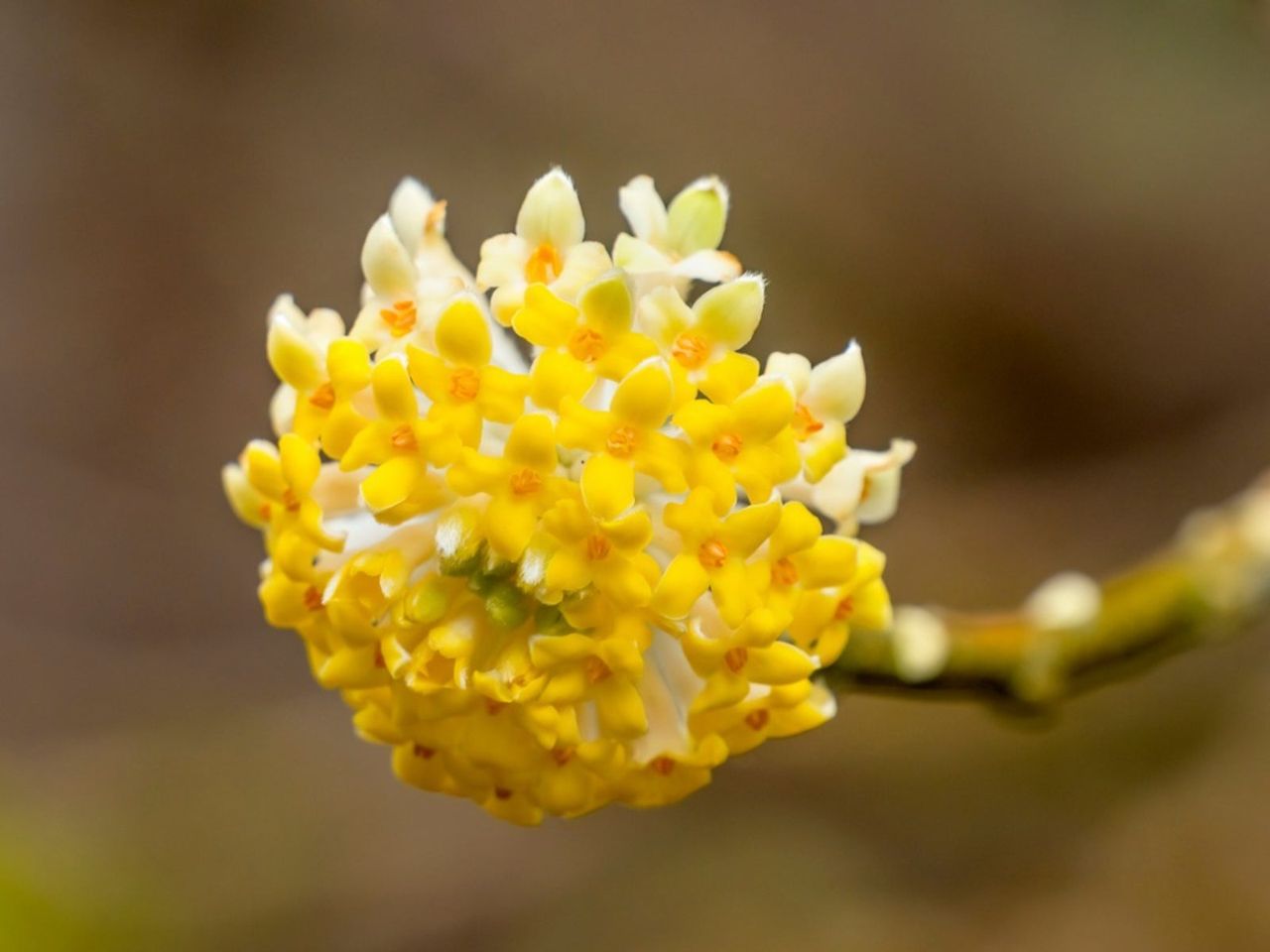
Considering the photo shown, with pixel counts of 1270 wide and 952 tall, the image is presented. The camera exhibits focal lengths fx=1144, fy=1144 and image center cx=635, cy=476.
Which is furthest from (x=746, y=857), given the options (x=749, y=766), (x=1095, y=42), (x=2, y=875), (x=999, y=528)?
(x=1095, y=42)

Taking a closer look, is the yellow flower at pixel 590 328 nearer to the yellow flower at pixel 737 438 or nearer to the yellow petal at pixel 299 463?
the yellow flower at pixel 737 438

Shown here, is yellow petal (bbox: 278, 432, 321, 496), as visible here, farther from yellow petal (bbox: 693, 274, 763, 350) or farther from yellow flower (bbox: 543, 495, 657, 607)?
yellow petal (bbox: 693, 274, 763, 350)

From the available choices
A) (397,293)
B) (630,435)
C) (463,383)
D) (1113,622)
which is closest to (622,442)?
(630,435)

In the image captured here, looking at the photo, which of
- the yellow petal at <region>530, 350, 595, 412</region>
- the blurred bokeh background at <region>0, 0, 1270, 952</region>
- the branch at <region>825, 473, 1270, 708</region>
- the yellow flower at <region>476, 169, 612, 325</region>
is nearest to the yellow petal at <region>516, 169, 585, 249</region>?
the yellow flower at <region>476, 169, 612, 325</region>

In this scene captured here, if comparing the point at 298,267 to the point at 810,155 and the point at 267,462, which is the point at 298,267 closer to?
the point at 810,155

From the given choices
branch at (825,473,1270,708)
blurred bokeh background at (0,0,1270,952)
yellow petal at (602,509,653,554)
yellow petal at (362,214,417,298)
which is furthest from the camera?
blurred bokeh background at (0,0,1270,952)
